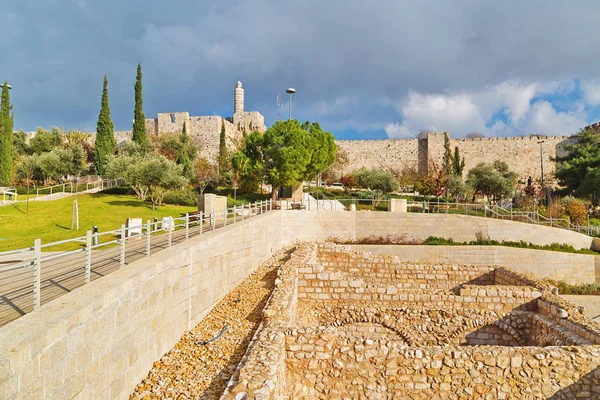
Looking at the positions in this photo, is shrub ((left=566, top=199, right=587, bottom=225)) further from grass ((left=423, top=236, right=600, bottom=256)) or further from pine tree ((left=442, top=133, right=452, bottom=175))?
pine tree ((left=442, top=133, right=452, bottom=175))

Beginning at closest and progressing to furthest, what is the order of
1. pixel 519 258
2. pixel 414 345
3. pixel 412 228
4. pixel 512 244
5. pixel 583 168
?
pixel 414 345, pixel 519 258, pixel 512 244, pixel 412 228, pixel 583 168

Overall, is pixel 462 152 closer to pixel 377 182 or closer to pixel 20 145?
pixel 377 182

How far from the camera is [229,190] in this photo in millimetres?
36438

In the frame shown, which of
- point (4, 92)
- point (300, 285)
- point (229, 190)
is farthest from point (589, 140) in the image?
point (4, 92)

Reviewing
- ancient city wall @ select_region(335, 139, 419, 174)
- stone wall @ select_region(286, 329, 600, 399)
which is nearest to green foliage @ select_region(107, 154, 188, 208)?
stone wall @ select_region(286, 329, 600, 399)

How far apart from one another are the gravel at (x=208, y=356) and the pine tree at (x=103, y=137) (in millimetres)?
31629

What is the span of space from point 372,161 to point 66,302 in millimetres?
53718

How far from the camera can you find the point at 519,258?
20203 mm

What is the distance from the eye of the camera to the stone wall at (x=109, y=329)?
3.31m

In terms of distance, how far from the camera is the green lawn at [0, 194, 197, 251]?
16156 millimetres

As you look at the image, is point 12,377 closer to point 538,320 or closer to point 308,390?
point 308,390

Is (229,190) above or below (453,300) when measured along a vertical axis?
above

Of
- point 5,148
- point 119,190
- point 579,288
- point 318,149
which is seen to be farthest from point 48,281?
point 5,148

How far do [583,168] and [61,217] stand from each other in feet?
137
